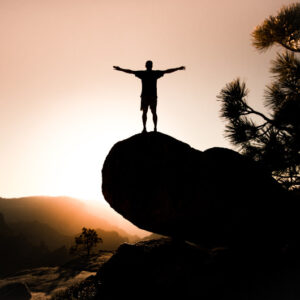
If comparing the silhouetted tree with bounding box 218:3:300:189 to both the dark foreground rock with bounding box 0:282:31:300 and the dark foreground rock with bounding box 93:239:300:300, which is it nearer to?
the dark foreground rock with bounding box 93:239:300:300

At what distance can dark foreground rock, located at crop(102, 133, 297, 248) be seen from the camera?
24.8ft

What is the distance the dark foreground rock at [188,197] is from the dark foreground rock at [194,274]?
879mm

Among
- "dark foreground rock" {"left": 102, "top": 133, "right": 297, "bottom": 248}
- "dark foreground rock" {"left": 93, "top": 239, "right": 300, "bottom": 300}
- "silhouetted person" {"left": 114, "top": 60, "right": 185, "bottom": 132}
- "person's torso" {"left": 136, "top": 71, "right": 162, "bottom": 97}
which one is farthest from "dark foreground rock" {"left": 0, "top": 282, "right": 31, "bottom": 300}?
"person's torso" {"left": 136, "top": 71, "right": 162, "bottom": 97}

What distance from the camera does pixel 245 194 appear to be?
8.77 meters

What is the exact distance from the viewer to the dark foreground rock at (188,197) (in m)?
7.57

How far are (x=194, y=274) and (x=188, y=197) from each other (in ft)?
7.28

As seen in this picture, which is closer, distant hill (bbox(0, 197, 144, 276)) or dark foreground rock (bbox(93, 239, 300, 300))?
dark foreground rock (bbox(93, 239, 300, 300))

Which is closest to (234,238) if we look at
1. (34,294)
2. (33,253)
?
(34,294)

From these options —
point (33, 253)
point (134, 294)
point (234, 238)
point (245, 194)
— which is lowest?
point (33, 253)

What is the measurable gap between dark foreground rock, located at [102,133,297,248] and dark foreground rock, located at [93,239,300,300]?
879mm

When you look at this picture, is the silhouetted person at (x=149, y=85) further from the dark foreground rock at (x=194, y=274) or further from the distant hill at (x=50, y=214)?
the distant hill at (x=50, y=214)

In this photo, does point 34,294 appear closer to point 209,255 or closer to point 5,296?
point 5,296

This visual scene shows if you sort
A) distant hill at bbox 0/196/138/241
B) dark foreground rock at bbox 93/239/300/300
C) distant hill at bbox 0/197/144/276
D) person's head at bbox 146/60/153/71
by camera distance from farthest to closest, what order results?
1. distant hill at bbox 0/196/138/241
2. distant hill at bbox 0/197/144/276
3. person's head at bbox 146/60/153/71
4. dark foreground rock at bbox 93/239/300/300

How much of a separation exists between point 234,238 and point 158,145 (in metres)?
3.75
